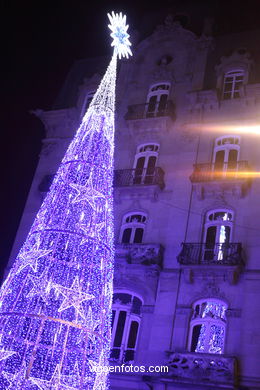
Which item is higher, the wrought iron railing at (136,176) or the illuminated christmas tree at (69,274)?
the wrought iron railing at (136,176)

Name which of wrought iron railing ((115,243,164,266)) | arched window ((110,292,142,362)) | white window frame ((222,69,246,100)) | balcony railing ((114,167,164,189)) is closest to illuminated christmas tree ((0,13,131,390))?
arched window ((110,292,142,362))

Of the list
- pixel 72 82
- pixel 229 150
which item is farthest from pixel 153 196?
pixel 72 82

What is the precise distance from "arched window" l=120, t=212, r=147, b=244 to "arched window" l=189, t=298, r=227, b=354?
13.1 ft

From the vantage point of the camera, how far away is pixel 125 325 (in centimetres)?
1856

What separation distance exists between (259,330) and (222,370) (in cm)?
188

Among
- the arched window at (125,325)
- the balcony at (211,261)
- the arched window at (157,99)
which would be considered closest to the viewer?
the balcony at (211,261)

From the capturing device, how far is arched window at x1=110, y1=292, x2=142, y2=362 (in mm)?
18047

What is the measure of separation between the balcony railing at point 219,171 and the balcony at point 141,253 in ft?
10.9

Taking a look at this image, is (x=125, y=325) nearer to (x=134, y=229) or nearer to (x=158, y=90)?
(x=134, y=229)

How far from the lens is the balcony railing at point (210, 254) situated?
17625mm

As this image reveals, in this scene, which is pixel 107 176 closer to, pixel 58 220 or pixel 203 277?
pixel 58 220

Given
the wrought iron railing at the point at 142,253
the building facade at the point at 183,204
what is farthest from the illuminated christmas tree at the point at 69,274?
the wrought iron railing at the point at 142,253

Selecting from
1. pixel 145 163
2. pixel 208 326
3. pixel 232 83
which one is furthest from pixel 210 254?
pixel 232 83

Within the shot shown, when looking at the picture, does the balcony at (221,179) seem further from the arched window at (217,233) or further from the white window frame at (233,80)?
the white window frame at (233,80)
